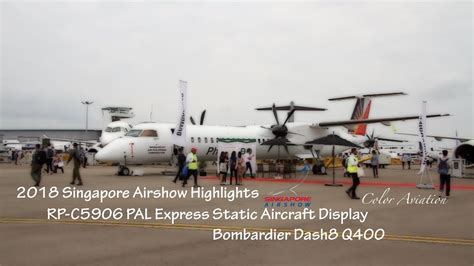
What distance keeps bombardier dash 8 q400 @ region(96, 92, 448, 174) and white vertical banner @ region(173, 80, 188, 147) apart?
3.91 metres

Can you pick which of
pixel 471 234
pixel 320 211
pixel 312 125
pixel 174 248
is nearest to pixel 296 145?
pixel 312 125

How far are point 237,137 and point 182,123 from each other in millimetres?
7784

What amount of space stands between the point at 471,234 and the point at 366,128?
23.8 meters

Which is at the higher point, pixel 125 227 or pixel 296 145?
pixel 296 145

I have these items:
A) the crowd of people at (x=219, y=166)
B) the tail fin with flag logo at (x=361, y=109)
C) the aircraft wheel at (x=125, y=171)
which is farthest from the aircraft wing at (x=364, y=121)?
the aircraft wheel at (x=125, y=171)

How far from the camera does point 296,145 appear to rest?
86.0 feet

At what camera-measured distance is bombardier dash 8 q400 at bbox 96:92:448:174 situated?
20953 millimetres

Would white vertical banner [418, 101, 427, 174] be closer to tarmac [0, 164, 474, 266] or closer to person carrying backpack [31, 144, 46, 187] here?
tarmac [0, 164, 474, 266]

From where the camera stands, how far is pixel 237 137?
25.5 meters

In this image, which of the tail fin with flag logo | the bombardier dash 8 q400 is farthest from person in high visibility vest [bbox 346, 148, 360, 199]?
the tail fin with flag logo

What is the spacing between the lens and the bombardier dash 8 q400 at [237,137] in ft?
68.7

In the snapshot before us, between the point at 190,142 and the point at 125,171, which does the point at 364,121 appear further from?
the point at 125,171

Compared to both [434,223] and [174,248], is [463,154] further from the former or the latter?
[174,248]

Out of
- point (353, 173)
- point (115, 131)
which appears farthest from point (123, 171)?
point (115, 131)
